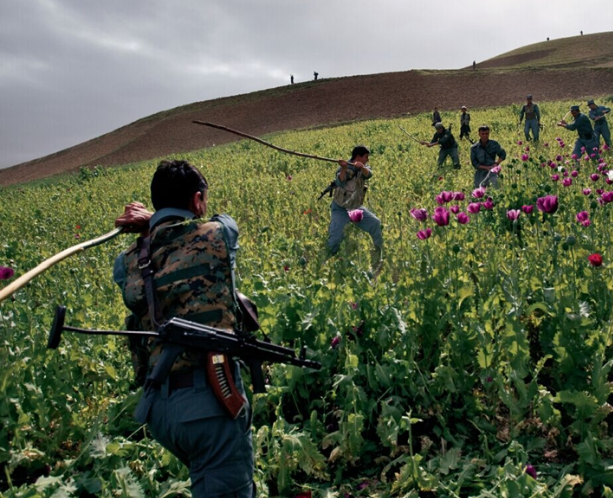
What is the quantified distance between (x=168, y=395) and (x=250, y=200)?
11224 mm

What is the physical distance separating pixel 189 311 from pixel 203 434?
1.54 ft

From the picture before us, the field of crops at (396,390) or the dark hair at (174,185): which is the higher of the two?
the dark hair at (174,185)

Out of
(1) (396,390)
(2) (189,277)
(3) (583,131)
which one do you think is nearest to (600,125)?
(3) (583,131)

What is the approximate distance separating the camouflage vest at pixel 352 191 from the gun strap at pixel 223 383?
4887 mm

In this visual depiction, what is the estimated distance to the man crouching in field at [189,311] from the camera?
2.19m

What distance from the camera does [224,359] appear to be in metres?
2.20

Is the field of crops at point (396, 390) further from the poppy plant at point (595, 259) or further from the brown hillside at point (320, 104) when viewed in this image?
the brown hillside at point (320, 104)

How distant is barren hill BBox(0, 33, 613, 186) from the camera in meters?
41.1

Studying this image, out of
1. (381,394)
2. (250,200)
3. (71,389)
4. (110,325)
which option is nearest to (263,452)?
(381,394)

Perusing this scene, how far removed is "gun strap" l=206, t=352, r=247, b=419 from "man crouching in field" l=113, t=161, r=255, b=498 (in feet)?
0.06

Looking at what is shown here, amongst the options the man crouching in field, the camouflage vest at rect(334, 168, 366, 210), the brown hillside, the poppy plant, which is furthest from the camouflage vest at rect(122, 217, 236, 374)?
the brown hillside

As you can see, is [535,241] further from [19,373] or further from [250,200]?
[250,200]

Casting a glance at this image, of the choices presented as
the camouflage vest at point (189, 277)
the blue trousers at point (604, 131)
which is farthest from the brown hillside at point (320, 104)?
the camouflage vest at point (189, 277)

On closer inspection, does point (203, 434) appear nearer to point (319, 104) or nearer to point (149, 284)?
point (149, 284)
